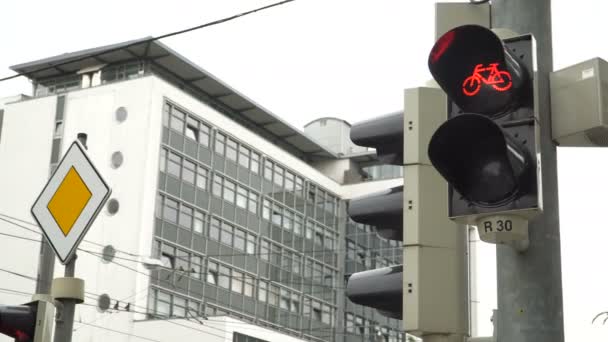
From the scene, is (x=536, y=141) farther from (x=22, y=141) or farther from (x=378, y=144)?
(x=22, y=141)

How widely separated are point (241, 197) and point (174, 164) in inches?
221

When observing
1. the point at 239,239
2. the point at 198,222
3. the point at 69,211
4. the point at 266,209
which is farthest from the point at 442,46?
the point at 266,209

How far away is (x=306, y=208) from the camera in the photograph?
63781 millimetres

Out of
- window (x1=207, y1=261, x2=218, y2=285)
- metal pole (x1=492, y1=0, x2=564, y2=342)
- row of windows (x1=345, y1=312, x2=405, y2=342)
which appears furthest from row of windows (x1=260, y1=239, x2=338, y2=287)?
metal pole (x1=492, y1=0, x2=564, y2=342)

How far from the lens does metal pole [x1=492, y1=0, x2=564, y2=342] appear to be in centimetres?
346

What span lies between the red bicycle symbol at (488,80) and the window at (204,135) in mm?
51444

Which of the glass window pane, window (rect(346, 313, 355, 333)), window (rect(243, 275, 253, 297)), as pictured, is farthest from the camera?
window (rect(346, 313, 355, 333))

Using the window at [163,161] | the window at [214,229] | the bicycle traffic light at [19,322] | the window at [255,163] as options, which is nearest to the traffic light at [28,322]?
the bicycle traffic light at [19,322]

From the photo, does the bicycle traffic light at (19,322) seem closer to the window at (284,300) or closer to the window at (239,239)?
the window at (239,239)

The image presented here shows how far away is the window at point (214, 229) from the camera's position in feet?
180

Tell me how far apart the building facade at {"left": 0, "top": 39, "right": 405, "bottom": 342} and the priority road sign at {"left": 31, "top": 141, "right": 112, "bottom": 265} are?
3980cm

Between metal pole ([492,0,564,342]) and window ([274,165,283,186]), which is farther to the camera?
window ([274,165,283,186])

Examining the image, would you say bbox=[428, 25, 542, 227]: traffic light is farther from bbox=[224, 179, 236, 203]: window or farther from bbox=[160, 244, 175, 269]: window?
bbox=[224, 179, 236, 203]: window

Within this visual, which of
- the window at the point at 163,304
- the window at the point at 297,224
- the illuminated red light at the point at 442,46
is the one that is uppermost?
the window at the point at 297,224
